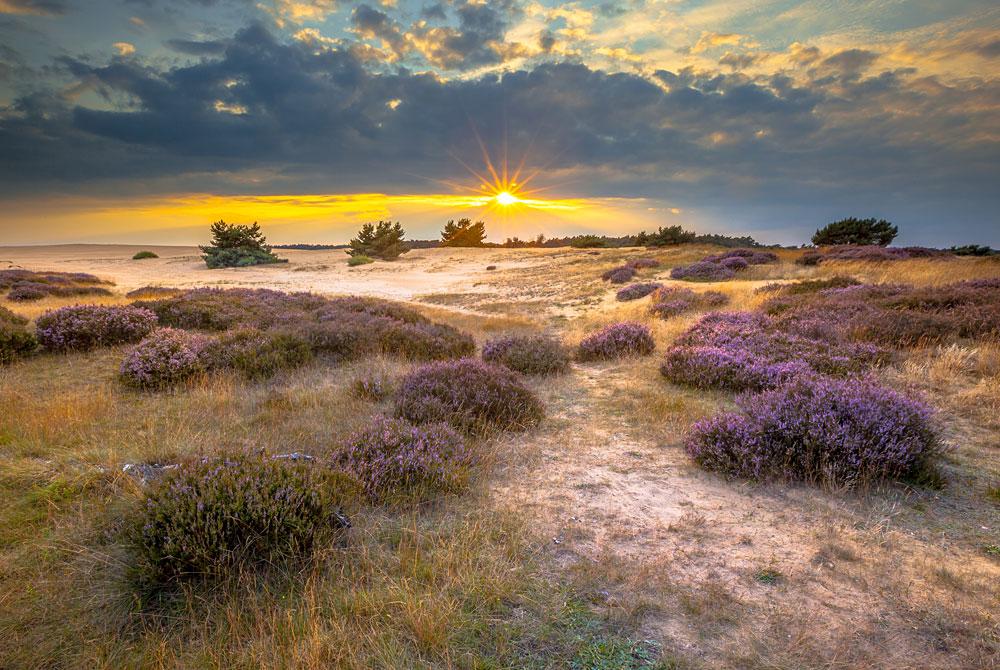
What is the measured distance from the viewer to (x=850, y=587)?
9.52ft

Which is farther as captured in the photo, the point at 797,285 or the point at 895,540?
the point at 797,285

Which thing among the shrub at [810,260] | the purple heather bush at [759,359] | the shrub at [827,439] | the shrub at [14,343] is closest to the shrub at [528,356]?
the purple heather bush at [759,359]

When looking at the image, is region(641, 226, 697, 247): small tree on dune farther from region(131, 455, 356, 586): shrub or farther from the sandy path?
region(131, 455, 356, 586): shrub

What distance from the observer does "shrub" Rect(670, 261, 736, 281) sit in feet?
69.9

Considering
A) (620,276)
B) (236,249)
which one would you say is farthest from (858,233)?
(236,249)

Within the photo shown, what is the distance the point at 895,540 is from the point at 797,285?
1322cm

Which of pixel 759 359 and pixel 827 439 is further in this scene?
pixel 759 359

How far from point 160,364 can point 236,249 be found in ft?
132

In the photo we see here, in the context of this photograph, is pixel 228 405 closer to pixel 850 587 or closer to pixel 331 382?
pixel 331 382

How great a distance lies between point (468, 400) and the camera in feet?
19.6

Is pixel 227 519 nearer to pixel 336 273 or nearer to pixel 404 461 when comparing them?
pixel 404 461

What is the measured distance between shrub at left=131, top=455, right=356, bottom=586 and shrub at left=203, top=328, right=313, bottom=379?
181 inches

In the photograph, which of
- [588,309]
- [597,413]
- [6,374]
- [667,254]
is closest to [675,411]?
[597,413]

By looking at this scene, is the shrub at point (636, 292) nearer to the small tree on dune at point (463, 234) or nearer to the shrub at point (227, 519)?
the shrub at point (227, 519)
